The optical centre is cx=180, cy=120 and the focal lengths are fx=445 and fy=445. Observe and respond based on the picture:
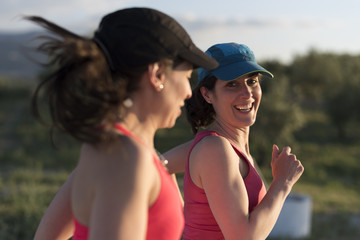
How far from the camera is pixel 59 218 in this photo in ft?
5.49

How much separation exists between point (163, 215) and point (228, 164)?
585mm

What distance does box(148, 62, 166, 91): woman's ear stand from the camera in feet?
4.47

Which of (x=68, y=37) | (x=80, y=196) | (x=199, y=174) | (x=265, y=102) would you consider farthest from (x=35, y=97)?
(x=265, y=102)

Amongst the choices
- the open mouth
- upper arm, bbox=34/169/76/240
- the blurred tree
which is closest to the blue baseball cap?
the open mouth

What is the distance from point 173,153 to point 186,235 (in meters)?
0.43

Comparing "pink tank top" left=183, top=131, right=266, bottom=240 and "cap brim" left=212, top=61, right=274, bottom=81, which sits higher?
"cap brim" left=212, top=61, right=274, bottom=81

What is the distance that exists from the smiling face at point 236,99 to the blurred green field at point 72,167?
789 millimetres

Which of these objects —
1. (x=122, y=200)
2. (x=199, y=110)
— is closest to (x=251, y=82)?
(x=199, y=110)

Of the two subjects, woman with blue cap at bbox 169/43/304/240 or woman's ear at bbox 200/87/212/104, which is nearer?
woman with blue cap at bbox 169/43/304/240

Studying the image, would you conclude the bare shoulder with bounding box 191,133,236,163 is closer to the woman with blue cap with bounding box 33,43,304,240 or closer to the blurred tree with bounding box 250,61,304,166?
the woman with blue cap with bounding box 33,43,304,240

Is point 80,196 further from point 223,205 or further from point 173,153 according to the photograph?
point 173,153

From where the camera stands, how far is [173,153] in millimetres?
2322

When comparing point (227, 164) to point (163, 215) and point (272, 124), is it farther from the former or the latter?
point (272, 124)

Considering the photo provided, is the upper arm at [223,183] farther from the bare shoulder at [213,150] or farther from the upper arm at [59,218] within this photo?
the upper arm at [59,218]
